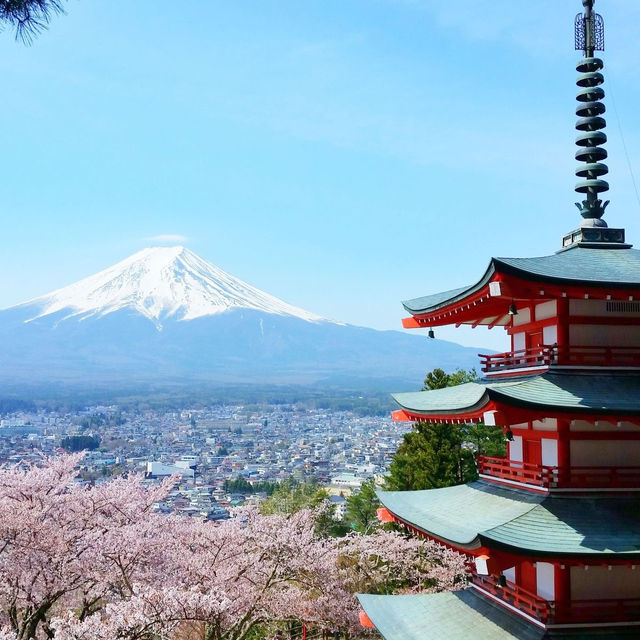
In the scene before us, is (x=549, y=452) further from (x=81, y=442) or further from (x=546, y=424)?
(x=81, y=442)

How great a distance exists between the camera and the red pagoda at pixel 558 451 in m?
9.48

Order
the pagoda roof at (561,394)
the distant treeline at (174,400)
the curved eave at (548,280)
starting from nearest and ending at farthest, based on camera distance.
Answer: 1. the pagoda roof at (561,394)
2. the curved eave at (548,280)
3. the distant treeline at (174,400)

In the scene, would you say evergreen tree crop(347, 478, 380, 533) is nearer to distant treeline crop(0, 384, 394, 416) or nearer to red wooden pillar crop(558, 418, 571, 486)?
red wooden pillar crop(558, 418, 571, 486)

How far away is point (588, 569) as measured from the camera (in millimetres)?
9828

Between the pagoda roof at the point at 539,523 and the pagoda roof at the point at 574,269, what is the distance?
2866 millimetres

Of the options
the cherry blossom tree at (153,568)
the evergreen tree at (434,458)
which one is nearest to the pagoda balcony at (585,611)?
the cherry blossom tree at (153,568)

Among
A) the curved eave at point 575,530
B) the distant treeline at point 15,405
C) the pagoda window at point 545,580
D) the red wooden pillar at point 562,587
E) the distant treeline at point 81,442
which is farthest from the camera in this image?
the distant treeline at point 15,405

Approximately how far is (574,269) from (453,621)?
5322 mm

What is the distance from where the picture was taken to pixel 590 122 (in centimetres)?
1197

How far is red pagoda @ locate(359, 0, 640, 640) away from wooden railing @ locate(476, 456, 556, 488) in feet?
0.08

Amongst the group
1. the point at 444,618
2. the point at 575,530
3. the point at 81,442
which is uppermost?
the point at 575,530

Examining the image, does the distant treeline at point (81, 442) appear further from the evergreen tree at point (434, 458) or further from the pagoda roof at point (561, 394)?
the pagoda roof at point (561, 394)

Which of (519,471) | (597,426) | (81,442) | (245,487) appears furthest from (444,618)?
(81,442)

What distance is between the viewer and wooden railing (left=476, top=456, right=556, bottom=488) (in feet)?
33.6
